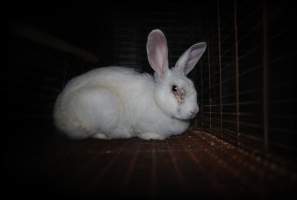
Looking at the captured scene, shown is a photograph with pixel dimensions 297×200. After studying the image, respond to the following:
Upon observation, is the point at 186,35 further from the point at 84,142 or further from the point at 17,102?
the point at 17,102

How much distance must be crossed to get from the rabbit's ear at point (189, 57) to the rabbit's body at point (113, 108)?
0.39 meters

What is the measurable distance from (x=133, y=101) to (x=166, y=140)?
0.63 metres

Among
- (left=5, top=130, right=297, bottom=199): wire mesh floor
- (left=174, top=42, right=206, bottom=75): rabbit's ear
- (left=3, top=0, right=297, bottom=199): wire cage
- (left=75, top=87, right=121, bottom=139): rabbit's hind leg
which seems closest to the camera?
(left=5, top=130, right=297, bottom=199): wire mesh floor

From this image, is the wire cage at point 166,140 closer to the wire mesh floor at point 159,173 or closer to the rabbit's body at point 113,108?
the wire mesh floor at point 159,173

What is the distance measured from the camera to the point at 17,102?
11.0 feet

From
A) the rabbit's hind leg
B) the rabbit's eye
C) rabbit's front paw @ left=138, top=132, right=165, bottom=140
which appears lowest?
rabbit's front paw @ left=138, top=132, right=165, bottom=140

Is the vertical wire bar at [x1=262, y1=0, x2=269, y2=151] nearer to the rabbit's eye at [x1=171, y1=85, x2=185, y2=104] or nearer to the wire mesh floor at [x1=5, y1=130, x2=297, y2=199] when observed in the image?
the wire mesh floor at [x1=5, y1=130, x2=297, y2=199]

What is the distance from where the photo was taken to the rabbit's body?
3.53 metres

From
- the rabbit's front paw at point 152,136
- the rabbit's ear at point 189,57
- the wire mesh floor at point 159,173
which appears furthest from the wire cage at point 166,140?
the rabbit's ear at point 189,57

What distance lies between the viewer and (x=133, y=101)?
4.01m

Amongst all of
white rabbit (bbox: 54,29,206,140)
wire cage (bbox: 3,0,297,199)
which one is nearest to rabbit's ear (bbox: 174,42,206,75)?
A: white rabbit (bbox: 54,29,206,140)

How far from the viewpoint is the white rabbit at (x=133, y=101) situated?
355cm

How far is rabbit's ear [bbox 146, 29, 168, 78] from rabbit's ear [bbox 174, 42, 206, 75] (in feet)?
0.59

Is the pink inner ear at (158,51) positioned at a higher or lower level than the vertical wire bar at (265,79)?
higher
